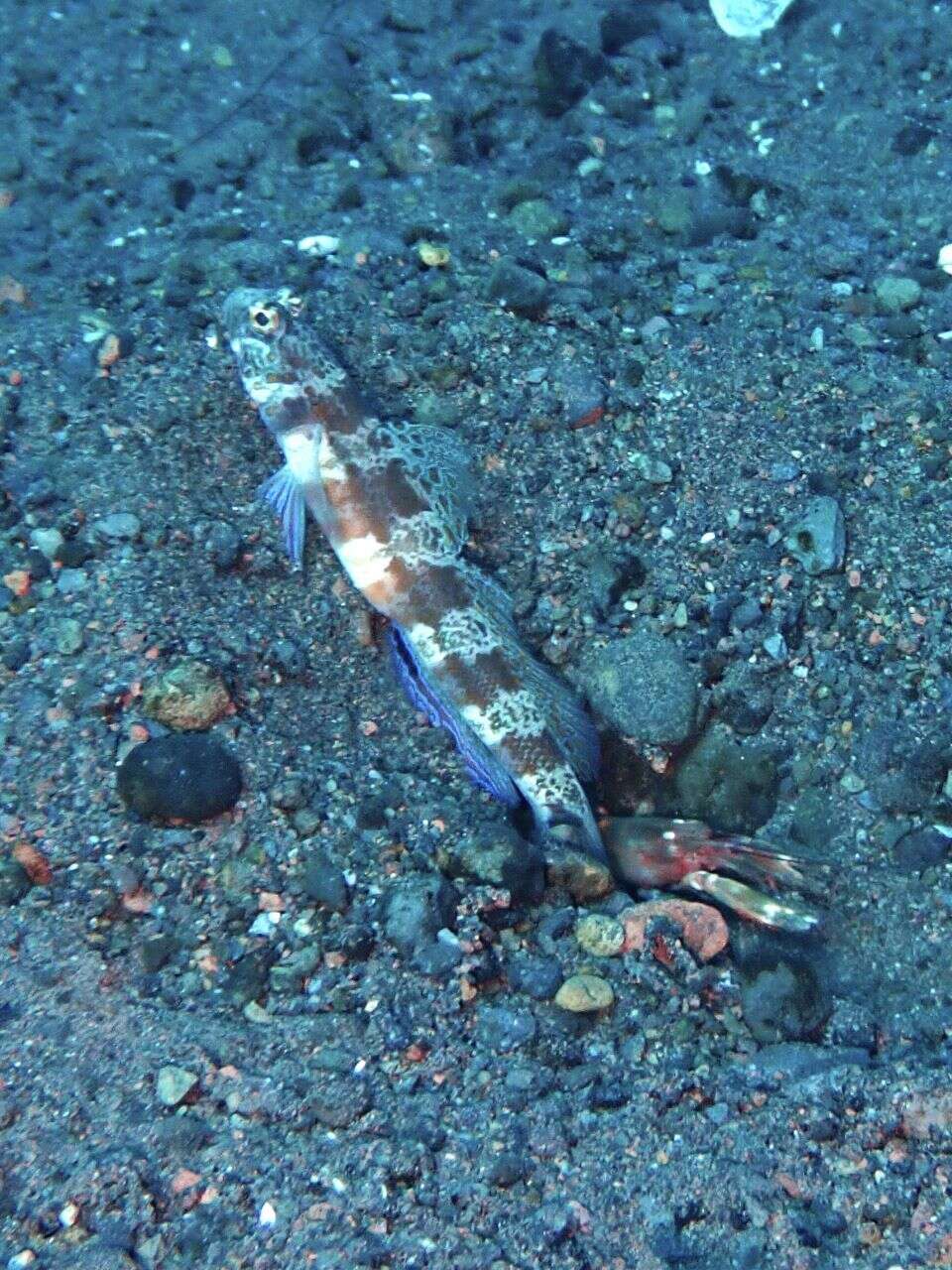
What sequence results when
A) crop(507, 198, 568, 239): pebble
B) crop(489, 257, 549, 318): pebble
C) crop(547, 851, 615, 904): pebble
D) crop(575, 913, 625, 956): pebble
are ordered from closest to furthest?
crop(575, 913, 625, 956): pebble, crop(547, 851, 615, 904): pebble, crop(489, 257, 549, 318): pebble, crop(507, 198, 568, 239): pebble

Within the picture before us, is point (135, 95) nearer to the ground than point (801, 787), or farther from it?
farther from it

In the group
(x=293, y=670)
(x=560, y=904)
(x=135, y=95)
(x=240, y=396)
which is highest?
(x=135, y=95)

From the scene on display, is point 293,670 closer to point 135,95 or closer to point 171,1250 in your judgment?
point 171,1250

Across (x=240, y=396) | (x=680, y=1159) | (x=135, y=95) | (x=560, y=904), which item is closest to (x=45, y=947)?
(x=560, y=904)

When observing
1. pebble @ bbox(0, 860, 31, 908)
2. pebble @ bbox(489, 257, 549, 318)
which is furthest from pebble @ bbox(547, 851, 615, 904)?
pebble @ bbox(489, 257, 549, 318)

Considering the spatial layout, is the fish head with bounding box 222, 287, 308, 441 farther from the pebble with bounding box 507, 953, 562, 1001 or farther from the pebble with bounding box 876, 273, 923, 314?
the pebble with bounding box 876, 273, 923, 314

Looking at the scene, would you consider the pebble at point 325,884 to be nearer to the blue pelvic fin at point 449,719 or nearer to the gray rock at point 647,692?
the blue pelvic fin at point 449,719

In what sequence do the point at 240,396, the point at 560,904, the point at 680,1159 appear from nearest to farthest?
1. the point at 680,1159
2. the point at 560,904
3. the point at 240,396
